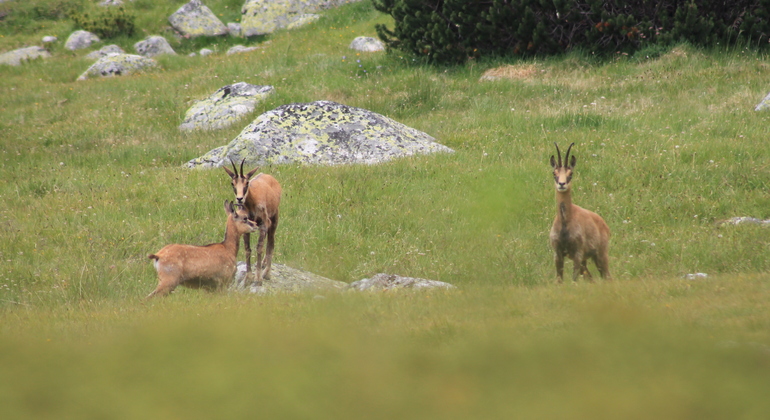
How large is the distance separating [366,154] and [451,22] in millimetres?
9310

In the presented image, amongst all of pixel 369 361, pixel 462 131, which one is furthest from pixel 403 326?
pixel 462 131

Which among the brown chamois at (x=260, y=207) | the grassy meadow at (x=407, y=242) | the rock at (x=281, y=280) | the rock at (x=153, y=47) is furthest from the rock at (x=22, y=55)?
the rock at (x=281, y=280)

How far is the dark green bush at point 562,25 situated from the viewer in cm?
1925

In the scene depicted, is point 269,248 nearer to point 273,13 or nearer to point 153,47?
point 153,47

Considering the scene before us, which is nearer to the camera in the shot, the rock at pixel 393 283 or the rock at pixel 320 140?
the rock at pixel 393 283

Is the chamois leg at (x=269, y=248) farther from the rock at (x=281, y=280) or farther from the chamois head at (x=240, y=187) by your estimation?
the chamois head at (x=240, y=187)

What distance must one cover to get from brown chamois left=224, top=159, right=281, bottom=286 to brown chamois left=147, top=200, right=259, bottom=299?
164 mm

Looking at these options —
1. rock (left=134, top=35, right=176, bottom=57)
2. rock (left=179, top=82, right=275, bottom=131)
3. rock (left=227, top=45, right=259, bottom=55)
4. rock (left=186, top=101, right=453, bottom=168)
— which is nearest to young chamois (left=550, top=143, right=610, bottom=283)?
rock (left=186, top=101, right=453, bottom=168)

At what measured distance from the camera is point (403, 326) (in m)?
2.82

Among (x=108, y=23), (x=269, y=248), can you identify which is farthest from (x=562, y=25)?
(x=108, y=23)

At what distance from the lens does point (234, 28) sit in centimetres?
3731

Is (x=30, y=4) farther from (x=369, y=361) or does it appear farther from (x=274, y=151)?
(x=369, y=361)

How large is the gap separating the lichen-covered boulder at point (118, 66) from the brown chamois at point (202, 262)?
74.1 feet

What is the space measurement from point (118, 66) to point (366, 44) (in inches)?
422
